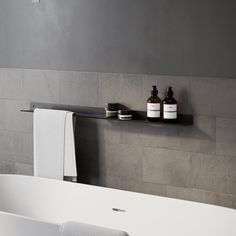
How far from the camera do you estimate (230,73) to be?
11.9 ft

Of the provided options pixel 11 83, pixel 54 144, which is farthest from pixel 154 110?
pixel 11 83

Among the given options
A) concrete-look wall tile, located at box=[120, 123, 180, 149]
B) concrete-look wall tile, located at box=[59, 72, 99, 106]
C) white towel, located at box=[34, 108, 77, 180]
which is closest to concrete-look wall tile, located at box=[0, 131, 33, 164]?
white towel, located at box=[34, 108, 77, 180]

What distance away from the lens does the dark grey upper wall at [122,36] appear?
144 inches

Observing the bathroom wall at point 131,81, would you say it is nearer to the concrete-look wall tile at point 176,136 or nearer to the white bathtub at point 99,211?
the concrete-look wall tile at point 176,136

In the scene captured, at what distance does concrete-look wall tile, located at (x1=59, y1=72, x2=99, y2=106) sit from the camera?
4.26 meters

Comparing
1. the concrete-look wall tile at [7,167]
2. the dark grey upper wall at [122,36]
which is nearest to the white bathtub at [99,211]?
the concrete-look wall tile at [7,167]

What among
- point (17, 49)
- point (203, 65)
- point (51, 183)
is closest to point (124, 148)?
point (51, 183)

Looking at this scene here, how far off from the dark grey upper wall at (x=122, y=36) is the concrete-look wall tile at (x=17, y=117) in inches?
12.6

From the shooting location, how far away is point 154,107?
388cm

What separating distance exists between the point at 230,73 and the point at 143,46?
670mm

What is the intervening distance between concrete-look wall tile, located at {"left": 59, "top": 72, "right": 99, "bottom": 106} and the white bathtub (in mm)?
627

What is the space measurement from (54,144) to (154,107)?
93 centimetres

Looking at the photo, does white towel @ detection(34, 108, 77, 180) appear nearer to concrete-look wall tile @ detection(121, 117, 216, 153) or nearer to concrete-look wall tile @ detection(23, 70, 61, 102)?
concrete-look wall tile @ detection(23, 70, 61, 102)

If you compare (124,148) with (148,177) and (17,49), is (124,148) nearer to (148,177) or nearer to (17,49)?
(148,177)
